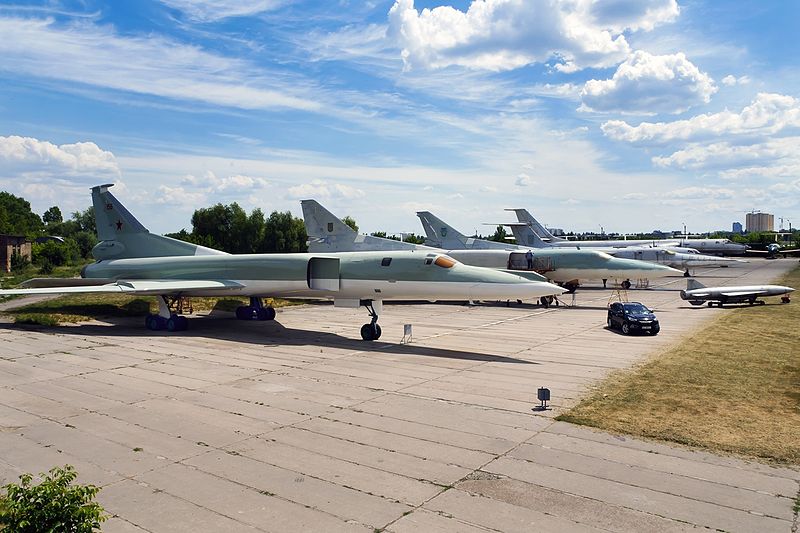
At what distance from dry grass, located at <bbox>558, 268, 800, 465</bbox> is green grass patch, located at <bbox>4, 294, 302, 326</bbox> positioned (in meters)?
21.3

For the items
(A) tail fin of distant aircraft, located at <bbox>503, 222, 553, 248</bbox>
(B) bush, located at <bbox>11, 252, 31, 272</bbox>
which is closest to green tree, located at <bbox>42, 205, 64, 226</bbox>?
(B) bush, located at <bbox>11, 252, 31, 272</bbox>

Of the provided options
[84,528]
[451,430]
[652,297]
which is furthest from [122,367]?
[652,297]

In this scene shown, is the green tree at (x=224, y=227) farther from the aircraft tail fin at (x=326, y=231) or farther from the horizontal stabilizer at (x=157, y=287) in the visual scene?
the horizontal stabilizer at (x=157, y=287)

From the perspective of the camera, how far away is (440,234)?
159ft

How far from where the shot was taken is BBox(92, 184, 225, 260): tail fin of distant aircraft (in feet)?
88.1

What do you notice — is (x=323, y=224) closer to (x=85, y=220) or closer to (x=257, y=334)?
(x=257, y=334)

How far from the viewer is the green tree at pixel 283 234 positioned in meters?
68.9

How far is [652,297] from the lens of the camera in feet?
129

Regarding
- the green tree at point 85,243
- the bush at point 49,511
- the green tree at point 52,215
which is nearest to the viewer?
the bush at point 49,511

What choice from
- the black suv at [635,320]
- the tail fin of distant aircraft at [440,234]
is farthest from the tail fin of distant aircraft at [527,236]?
the black suv at [635,320]

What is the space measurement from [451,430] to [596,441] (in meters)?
2.34

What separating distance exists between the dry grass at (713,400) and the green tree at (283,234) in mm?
55315

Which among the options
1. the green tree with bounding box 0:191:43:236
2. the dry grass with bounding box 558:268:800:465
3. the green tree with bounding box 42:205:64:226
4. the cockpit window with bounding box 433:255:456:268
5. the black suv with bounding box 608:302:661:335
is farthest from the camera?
the green tree with bounding box 42:205:64:226

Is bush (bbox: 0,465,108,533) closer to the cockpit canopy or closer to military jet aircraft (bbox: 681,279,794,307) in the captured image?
the cockpit canopy
